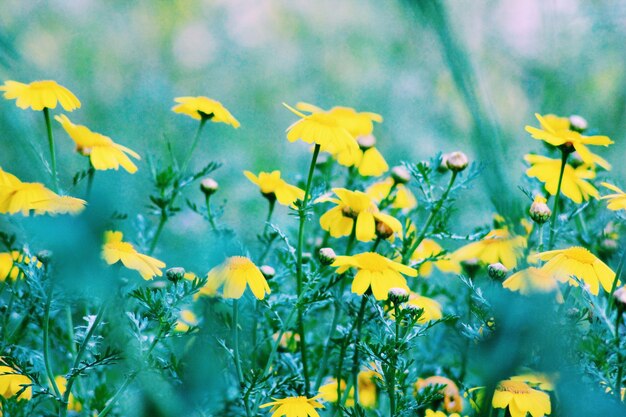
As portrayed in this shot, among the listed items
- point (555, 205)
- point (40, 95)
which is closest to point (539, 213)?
point (555, 205)

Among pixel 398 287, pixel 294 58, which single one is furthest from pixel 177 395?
pixel 294 58

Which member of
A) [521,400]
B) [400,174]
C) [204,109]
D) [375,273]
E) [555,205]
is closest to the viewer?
[521,400]

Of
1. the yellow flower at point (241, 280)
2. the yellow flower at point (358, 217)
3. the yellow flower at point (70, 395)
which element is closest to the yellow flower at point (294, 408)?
the yellow flower at point (241, 280)

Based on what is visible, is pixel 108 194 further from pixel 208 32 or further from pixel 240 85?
pixel 208 32

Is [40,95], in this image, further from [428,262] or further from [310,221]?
[428,262]

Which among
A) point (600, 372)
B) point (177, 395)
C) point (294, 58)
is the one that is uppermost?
point (294, 58)

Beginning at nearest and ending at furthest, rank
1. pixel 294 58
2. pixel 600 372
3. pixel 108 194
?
pixel 108 194, pixel 600 372, pixel 294 58

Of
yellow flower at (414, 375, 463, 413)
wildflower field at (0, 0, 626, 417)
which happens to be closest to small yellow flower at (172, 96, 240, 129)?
wildflower field at (0, 0, 626, 417)
